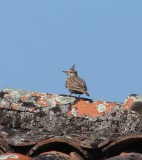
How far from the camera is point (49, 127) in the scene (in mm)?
6293

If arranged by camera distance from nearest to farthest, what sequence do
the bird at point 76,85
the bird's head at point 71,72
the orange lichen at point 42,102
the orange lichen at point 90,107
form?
the orange lichen at point 90,107 < the orange lichen at point 42,102 < the bird at point 76,85 < the bird's head at point 71,72

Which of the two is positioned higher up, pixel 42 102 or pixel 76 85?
pixel 76 85

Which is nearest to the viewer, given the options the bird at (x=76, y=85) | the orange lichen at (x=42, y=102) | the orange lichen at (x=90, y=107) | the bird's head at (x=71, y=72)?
the orange lichen at (x=90, y=107)

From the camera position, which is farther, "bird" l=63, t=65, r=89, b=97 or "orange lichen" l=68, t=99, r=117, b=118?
"bird" l=63, t=65, r=89, b=97

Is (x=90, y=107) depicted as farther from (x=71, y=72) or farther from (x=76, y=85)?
(x=71, y=72)

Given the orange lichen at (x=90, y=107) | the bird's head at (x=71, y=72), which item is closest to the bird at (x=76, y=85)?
the bird's head at (x=71, y=72)

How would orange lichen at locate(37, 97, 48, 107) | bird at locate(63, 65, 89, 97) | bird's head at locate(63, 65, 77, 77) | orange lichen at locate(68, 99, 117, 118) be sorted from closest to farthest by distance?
orange lichen at locate(68, 99, 117, 118) → orange lichen at locate(37, 97, 48, 107) → bird at locate(63, 65, 89, 97) → bird's head at locate(63, 65, 77, 77)

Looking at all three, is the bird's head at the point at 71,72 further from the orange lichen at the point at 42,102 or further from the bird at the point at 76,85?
the orange lichen at the point at 42,102

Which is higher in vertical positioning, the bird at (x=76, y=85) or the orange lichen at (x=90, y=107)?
the bird at (x=76, y=85)

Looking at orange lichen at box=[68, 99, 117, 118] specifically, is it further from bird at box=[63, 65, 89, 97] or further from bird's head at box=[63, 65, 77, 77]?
bird's head at box=[63, 65, 77, 77]

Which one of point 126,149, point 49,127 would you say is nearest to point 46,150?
point 126,149

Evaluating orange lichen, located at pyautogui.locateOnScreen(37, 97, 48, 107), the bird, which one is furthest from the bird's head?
orange lichen, located at pyautogui.locateOnScreen(37, 97, 48, 107)

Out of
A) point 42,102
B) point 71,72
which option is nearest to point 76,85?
point 71,72

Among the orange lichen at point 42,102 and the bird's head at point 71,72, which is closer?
the orange lichen at point 42,102
